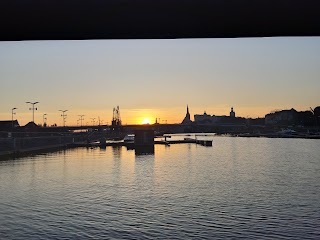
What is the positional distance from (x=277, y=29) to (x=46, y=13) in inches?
131

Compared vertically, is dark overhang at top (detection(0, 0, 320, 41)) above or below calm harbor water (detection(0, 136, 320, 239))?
above

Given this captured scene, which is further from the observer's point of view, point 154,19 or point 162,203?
point 162,203

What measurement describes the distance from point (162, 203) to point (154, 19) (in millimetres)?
17756

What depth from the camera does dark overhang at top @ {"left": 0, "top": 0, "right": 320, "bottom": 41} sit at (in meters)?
4.96

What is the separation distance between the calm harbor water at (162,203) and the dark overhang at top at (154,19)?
10448 millimetres

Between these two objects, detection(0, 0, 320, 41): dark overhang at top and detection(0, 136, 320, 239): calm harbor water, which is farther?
detection(0, 136, 320, 239): calm harbor water

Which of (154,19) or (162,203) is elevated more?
(154,19)

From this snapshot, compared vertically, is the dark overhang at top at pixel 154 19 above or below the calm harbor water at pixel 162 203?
above

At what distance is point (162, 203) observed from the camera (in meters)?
22.2

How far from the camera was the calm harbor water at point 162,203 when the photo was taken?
52.7 feet

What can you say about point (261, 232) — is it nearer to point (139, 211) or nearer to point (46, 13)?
point (139, 211)

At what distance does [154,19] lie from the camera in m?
5.48

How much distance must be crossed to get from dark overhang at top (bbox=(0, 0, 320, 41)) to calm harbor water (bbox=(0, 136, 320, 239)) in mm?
10448

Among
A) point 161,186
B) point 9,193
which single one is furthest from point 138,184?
point 9,193
